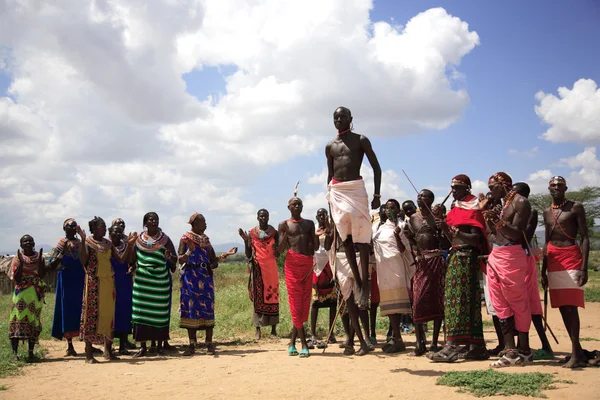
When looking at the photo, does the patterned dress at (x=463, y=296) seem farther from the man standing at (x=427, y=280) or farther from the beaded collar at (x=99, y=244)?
the beaded collar at (x=99, y=244)

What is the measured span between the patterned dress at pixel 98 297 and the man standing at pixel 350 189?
13.6 ft

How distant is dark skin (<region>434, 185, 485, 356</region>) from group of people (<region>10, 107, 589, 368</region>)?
15 millimetres

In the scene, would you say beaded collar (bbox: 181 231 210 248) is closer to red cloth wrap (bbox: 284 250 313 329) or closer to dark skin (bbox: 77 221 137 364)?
dark skin (bbox: 77 221 137 364)

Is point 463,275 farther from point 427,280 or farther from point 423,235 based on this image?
point 423,235

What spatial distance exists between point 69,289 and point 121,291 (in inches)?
34.8

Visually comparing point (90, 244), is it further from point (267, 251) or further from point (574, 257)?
point (574, 257)

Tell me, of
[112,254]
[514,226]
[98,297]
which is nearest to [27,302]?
[98,297]

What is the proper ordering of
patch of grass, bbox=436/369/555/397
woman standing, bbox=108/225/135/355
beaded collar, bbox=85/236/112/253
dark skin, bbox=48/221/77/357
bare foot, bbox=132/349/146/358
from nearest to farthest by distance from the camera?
patch of grass, bbox=436/369/555/397 < beaded collar, bbox=85/236/112/253 < bare foot, bbox=132/349/146/358 < dark skin, bbox=48/221/77/357 < woman standing, bbox=108/225/135/355

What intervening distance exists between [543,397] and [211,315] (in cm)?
562

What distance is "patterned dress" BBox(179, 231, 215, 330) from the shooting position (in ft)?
29.6

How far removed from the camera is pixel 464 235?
7066 millimetres

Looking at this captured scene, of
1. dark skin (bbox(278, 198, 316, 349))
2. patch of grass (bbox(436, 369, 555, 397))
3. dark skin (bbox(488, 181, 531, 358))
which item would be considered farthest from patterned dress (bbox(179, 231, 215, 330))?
dark skin (bbox(488, 181, 531, 358))

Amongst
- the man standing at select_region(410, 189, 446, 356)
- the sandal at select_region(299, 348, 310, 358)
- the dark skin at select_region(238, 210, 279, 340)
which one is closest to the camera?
the man standing at select_region(410, 189, 446, 356)

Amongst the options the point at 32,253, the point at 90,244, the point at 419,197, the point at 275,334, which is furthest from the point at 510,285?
the point at 32,253
